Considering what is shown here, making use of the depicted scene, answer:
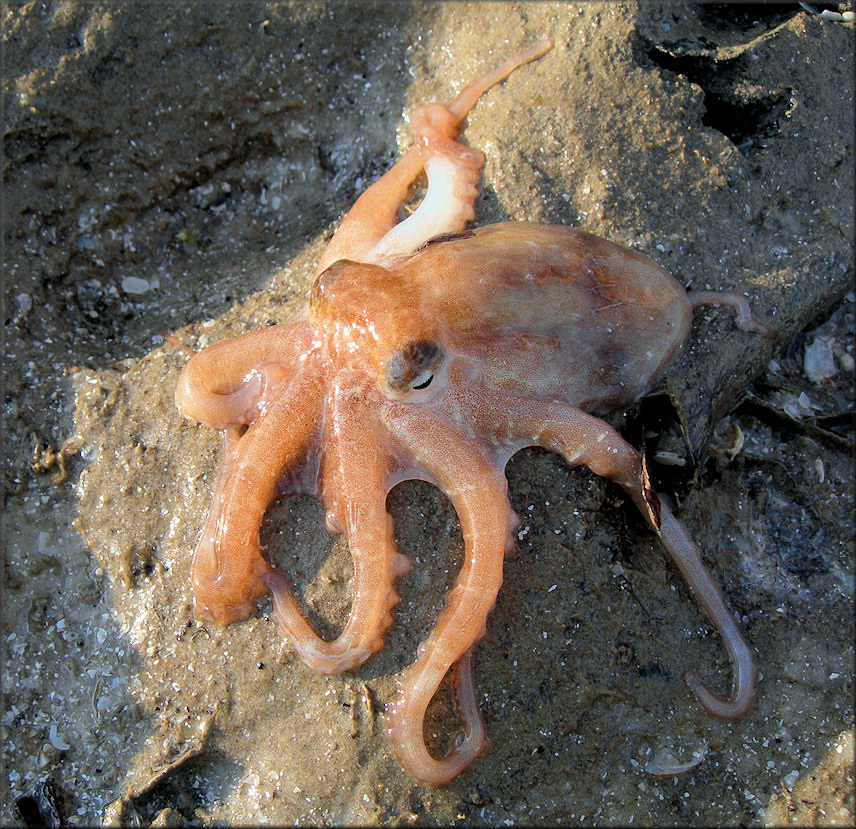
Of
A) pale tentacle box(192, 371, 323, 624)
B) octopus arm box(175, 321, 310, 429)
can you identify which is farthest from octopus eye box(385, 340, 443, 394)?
octopus arm box(175, 321, 310, 429)

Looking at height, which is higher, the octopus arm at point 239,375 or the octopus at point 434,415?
the octopus arm at point 239,375

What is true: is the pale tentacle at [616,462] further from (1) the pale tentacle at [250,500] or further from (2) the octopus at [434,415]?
(1) the pale tentacle at [250,500]

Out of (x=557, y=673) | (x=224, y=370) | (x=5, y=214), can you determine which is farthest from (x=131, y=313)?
(x=557, y=673)

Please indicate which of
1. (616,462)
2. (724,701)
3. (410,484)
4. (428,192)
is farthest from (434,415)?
(724,701)

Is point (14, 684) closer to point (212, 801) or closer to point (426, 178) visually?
point (212, 801)

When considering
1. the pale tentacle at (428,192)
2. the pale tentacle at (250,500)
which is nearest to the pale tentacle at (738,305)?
the pale tentacle at (428,192)

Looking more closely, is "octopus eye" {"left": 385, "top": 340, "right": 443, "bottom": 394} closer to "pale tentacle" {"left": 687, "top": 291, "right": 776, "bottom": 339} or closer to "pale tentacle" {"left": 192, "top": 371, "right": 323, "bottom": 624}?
"pale tentacle" {"left": 192, "top": 371, "right": 323, "bottom": 624}
